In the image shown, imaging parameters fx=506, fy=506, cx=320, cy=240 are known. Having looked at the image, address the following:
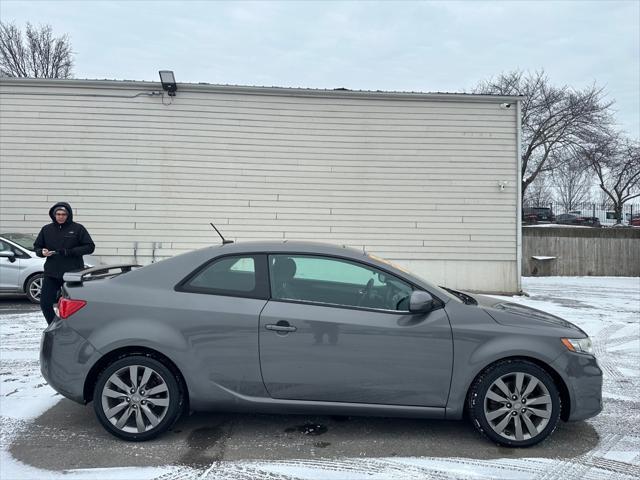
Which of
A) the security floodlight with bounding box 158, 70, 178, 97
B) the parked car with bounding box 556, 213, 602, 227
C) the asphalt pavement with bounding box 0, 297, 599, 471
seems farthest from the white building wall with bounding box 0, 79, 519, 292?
the parked car with bounding box 556, 213, 602, 227

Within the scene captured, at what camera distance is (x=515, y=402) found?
358 centimetres

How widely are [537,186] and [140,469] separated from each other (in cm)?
4316

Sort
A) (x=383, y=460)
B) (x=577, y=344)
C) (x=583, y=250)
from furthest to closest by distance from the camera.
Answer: (x=583, y=250), (x=577, y=344), (x=383, y=460)

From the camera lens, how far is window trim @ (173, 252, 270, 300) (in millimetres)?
3662

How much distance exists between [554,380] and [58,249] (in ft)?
16.6

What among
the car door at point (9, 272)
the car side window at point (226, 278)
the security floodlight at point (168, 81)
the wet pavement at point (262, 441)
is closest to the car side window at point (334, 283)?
the car side window at point (226, 278)

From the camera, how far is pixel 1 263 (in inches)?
340

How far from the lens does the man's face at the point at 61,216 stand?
561cm

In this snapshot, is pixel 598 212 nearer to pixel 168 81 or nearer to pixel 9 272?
pixel 168 81

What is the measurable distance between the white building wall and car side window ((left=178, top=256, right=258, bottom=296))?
7.19 m

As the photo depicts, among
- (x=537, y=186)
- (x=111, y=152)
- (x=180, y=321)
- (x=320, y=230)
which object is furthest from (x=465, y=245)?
(x=537, y=186)

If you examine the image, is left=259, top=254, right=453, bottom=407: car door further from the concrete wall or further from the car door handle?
the concrete wall

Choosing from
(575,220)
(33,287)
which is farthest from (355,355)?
(575,220)

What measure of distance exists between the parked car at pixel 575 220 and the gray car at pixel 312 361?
21274 mm
